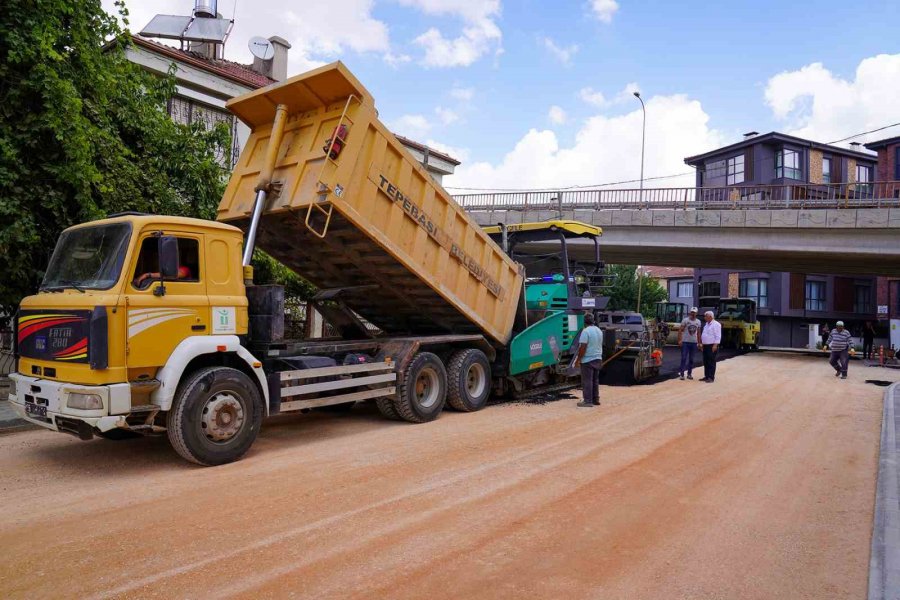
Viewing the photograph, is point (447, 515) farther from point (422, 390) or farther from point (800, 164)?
point (800, 164)

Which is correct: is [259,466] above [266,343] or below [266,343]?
below

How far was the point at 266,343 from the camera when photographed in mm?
6516

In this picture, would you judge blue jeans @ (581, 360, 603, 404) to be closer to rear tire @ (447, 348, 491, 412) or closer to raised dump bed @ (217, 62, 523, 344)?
rear tire @ (447, 348, 491, 412)

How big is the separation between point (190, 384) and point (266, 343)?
1.03 metres

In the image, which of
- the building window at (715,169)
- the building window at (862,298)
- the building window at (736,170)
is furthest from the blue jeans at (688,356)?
the building window at (862,298)

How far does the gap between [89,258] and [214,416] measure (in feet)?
6.18

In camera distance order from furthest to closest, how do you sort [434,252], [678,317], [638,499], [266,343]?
[678,317], [434,252], [266,343], [638,499]

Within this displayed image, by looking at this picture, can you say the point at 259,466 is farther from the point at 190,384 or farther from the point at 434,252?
the point at 434,252

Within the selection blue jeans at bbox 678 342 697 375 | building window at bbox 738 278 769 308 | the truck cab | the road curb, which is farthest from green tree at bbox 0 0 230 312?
building window at bbox 738 278 769 308

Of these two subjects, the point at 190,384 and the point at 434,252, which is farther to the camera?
the point at 434,252

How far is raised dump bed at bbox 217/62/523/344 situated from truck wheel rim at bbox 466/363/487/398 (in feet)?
1.89

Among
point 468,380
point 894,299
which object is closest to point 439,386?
point 468,380

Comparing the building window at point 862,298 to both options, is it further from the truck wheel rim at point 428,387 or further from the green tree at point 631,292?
the truck wheel rim at point 428,387

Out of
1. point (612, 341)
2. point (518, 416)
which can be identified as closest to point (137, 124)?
point (518, 416)
